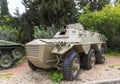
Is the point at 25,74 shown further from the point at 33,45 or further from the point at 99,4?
the point at 99,4

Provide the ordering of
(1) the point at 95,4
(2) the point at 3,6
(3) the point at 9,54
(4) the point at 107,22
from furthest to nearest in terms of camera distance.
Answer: (2) the point at 3,6, (1) the point at 95,4, (4) the point at 107,22, (3) the point at 9,54

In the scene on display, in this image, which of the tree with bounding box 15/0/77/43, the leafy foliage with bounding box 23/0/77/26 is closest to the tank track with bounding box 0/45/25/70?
the tree with bounding box 15/0/77/43

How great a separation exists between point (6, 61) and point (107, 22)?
23.7 feet

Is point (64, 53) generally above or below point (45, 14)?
below

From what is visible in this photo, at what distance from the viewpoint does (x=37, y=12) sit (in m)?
14.6

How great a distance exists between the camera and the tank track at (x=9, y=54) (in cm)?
1116

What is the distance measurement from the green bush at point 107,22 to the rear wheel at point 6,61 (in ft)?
20.0

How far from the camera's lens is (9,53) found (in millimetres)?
11594

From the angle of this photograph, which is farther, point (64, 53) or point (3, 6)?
point (3, 6)

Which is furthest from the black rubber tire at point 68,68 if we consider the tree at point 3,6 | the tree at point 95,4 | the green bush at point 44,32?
the tree at point 3,6

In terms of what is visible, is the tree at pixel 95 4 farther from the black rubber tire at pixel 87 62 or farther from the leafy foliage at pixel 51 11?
the black rubber tire at pixel 87 62

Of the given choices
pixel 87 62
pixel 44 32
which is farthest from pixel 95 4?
pixel 87 62

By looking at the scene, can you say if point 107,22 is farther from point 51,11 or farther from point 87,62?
point 87,62

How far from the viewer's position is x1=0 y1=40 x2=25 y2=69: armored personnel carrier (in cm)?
1112
